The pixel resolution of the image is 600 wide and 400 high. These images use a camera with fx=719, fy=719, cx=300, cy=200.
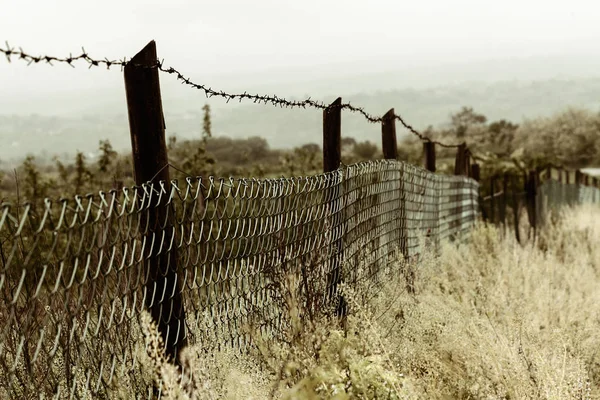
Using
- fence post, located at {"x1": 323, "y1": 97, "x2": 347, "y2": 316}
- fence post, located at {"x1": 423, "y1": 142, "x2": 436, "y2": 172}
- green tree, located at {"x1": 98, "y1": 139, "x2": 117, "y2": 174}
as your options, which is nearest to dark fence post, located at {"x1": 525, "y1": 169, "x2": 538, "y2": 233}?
fence post, located at {"x1": 423, "y1": 142, "x2": 436, "y2": 172}

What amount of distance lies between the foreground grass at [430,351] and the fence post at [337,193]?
21 cm

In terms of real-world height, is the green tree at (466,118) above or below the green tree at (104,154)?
below

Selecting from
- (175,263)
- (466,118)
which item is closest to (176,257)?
(175,263)

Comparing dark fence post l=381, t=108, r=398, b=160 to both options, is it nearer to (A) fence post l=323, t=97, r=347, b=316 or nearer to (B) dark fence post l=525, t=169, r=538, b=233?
(A) fence post l=323, t=97, r=347, b=316

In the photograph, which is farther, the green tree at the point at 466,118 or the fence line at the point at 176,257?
the green tree at the point at 466,118

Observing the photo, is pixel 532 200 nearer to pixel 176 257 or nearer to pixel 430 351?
pixel 430 351

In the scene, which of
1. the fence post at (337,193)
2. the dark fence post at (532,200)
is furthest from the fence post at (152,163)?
the dark fence post at (532,200)

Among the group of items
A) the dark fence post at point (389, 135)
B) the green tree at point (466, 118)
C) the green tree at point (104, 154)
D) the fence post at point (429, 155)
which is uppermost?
the dark fence post at point (389, 135)

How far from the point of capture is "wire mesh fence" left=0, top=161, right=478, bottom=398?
2490 mm

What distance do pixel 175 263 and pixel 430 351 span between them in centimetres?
178

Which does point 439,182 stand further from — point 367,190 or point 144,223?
point 144,223

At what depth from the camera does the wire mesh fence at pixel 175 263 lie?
249 cm

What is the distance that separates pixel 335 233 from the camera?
14.7 ft

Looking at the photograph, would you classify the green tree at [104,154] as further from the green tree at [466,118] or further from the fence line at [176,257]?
the green tree at [466,118]
